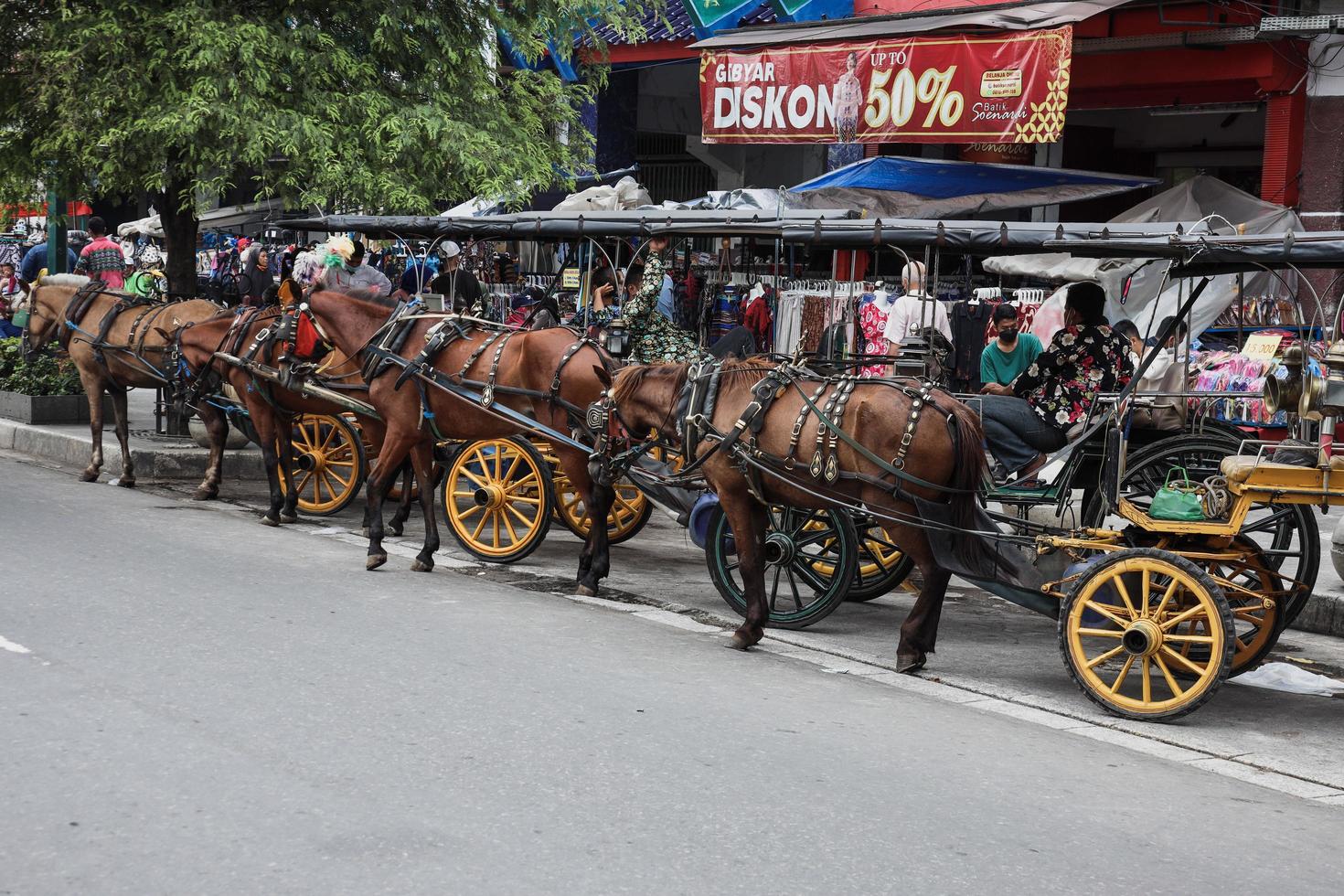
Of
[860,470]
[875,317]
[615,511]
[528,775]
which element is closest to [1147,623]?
[860,470]

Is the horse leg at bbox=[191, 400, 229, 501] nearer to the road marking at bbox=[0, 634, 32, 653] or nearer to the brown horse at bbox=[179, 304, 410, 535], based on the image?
the brown horse at bbox=[179, 304, 410, 535]

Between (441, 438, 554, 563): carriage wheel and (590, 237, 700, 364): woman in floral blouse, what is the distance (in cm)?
150

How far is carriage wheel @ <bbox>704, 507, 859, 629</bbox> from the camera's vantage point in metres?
8.73

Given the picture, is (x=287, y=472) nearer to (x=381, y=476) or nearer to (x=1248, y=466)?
(x=381, y=476)

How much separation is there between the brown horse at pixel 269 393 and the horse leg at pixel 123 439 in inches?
43.2

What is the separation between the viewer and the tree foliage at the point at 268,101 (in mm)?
13367

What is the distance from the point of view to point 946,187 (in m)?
16.7

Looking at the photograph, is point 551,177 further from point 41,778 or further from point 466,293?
point 41,778

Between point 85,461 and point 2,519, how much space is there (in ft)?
13.1

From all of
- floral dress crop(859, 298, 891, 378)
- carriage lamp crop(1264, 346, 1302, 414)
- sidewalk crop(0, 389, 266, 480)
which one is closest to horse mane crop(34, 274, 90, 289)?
sidewalk crop(0, 389, 266, 480)

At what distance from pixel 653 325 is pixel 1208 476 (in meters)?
4.74

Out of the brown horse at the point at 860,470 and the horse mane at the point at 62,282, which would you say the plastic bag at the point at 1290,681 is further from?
the horse mane at the point at 62,282

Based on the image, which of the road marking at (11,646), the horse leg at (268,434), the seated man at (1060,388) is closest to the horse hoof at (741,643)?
the seated man at (1060,388)

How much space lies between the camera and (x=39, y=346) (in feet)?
49.0
